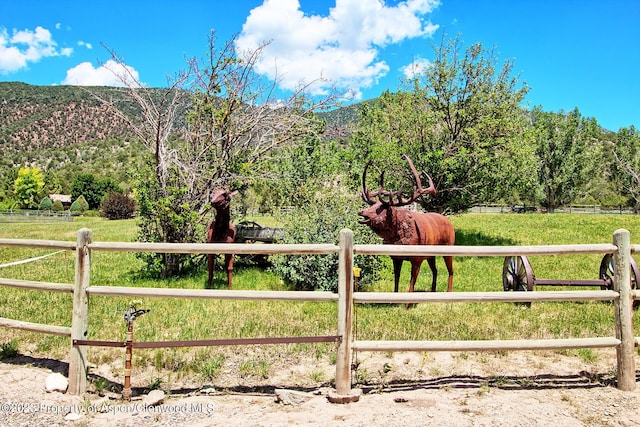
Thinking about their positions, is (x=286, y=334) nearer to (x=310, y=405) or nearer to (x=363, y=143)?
(x=310, y=405)

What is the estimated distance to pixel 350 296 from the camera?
4.52 m

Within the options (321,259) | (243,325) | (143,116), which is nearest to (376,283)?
(321,259)

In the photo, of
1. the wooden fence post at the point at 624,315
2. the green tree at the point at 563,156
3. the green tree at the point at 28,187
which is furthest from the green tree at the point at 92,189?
the wooden fence post at the point at 624,315

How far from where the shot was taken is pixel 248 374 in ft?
17.0

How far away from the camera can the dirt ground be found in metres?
4.09

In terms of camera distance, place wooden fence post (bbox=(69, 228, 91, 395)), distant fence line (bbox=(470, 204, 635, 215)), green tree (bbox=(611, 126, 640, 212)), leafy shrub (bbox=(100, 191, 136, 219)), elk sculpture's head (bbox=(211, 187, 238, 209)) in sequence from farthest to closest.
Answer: leafy shrub (bbox=(100, 191, 136, 219)), distant fence line (bbox=(470, 204, 635, 215)), green tree (bbox=(611, 126, 640, 212)), elk sculpture's head (bbox=(211, 187, 238, 209)), wooden fence post (bbox=(69, 228, 91, 395))

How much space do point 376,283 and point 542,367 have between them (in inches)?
178

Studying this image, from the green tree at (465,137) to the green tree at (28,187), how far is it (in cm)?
7532

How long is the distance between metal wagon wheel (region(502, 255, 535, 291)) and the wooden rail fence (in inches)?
116

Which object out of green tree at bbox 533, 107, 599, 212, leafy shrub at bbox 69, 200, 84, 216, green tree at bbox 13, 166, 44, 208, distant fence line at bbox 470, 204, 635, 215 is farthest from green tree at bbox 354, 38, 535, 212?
green tree at bbox 13, 166, 44, 208

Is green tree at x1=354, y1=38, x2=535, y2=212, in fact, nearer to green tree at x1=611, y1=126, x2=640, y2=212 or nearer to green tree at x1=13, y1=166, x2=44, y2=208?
green tree at x1=611, y1=126, x2=640, y2=212

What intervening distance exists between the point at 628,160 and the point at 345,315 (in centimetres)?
4644

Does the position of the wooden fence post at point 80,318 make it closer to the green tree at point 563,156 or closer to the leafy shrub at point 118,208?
the green tree at point 563,156

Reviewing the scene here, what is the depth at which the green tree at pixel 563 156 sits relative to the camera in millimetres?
35875
